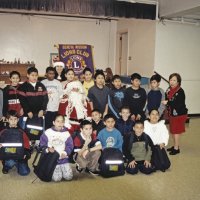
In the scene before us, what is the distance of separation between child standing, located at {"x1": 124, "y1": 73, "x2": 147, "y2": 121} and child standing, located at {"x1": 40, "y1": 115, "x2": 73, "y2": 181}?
1.19 meters

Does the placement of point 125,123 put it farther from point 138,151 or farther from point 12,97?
point 12,97

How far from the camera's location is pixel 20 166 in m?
3.50

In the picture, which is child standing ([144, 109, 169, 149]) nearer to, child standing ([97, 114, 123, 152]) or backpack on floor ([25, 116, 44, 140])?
child standing ([97, 114, 123, 152])

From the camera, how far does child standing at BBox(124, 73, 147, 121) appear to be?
4270mm

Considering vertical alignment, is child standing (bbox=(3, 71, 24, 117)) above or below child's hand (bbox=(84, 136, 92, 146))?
above

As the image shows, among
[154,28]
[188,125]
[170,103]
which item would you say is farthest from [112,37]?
[170,103]

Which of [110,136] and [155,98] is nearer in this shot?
[110,136]

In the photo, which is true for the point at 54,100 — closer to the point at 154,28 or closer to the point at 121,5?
the point at 121,5

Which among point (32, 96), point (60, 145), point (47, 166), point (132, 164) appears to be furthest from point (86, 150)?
point (32, 96)

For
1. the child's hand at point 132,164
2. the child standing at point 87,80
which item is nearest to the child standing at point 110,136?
the child's hand at point 132,164

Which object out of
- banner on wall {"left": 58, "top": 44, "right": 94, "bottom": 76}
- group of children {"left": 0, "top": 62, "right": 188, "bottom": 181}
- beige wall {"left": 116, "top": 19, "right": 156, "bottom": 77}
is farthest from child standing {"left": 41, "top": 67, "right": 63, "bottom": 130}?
beige wall {"left": 116, "top": 19, "right": 156, "bottom": 77}

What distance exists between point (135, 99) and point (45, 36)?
17.4 ft

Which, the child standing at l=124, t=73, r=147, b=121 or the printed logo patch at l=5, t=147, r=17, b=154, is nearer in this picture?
the printed logo patch at l=5, t=147, r=17, b=154

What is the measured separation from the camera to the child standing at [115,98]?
421 cm
